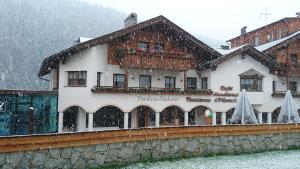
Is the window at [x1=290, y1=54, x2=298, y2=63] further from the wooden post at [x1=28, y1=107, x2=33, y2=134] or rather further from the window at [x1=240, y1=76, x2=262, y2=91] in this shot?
the wooden post at [x1=28, y1=107, x2=33, y2=134]

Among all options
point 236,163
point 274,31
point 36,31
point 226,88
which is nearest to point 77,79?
point 226,88

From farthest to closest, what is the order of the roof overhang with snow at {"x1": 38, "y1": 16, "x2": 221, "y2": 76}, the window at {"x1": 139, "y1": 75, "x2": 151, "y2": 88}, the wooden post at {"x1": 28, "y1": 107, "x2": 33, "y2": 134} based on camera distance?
the window at {"x1": 139, "y1": 75, "x2": 151, "y2": 88}
the roof overhang with snow at {"x1": 38, "y1": 16, "x2": 221, "y2": 76}
the wooden post at {"x1": 28, "y1": 107, "x2": 33, "y2": 134}

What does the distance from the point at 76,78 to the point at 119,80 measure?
307 centimetres

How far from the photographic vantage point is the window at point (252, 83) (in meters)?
30.5

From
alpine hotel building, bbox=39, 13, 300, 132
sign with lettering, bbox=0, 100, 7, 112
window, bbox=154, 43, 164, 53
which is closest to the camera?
sign with lettering, bbox=0, 100, 7, 112

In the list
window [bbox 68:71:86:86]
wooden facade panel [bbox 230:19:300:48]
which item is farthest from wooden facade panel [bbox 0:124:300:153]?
wooden facade panel [bbox 230:19:300:48]

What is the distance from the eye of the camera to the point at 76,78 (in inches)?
1040

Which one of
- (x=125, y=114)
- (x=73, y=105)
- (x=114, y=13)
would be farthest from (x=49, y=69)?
(x=114, y=13)

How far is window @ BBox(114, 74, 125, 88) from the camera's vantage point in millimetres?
26938

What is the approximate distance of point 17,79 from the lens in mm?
79500

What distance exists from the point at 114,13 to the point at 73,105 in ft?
442

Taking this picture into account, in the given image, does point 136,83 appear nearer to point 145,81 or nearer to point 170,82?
point 145,81

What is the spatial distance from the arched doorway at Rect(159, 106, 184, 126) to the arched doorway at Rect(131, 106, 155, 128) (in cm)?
97

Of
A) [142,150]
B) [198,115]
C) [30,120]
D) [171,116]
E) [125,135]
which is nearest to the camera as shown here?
[125,135]
